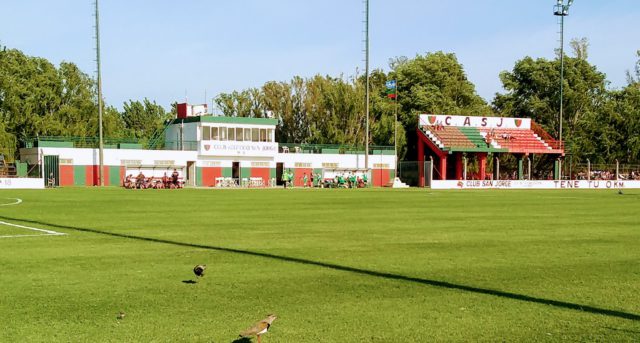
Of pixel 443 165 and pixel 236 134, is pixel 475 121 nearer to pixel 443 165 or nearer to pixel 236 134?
pixel 443 165

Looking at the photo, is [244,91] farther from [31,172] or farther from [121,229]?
[121,229]

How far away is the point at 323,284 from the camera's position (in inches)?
356

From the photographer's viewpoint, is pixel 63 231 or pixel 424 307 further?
pixel 63 231

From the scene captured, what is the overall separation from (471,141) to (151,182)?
34926 mm

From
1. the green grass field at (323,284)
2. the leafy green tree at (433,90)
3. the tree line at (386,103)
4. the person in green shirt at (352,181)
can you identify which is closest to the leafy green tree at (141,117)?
the tree line at (386,103)

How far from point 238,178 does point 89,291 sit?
58.5 metres

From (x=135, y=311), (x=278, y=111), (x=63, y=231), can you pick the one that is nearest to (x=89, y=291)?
(x=135, y=311)

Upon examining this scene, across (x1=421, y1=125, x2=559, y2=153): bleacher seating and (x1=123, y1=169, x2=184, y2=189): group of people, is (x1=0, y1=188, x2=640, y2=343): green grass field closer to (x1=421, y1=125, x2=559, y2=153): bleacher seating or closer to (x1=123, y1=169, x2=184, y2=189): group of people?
(x1=123, y1=169, x2=184, y2=189): group of people

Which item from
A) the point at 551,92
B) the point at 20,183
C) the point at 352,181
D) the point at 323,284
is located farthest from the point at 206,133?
the point at 323,284

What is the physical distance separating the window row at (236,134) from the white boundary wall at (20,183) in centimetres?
1892

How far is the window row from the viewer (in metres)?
66.1

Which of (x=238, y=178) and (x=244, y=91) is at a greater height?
(x=244, y=91)

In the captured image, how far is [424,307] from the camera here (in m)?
7.63

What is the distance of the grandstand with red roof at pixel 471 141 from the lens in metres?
68.1
